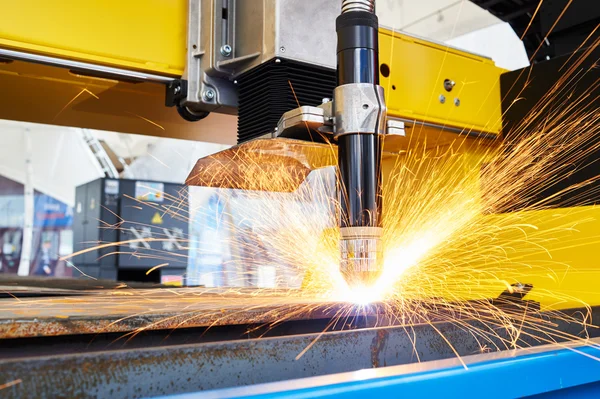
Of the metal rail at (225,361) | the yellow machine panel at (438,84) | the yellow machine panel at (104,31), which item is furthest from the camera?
the yellow machine panel at (438,84)

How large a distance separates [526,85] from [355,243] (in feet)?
3.66

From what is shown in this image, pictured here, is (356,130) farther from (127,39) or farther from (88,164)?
(88,164)

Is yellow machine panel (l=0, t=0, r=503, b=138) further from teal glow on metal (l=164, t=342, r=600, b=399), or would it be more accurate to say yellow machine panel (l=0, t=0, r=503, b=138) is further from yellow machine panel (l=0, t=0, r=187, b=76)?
teal glow on metal (l=164, t=342, r=600, b=399)

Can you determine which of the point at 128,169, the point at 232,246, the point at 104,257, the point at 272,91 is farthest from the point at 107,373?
the point at 128,169

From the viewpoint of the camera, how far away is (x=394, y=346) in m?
0.84

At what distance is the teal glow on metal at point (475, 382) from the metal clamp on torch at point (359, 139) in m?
0.26

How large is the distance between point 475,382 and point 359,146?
16.9 inches

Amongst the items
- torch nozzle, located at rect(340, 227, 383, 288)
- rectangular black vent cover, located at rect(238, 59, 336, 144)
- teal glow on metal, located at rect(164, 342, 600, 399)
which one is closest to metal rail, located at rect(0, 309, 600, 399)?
teal glow on metal, located at rect(164, 342, 600, 399)

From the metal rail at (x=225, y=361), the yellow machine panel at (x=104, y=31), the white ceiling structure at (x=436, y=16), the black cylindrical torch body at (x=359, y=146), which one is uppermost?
the white ceiling structure at (x=436, y=16)

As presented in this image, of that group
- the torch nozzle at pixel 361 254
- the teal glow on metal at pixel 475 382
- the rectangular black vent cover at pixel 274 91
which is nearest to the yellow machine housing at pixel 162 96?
the rectangular black vent cover at pixel 274 91

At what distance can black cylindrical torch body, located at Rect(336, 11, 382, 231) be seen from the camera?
1.00 meters

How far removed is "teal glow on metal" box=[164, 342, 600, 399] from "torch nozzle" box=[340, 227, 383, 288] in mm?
236

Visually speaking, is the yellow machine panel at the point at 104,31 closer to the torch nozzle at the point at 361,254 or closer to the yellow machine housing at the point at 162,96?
the yellow machine housing at the point at 162,96

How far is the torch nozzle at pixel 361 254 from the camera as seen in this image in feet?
3.25
